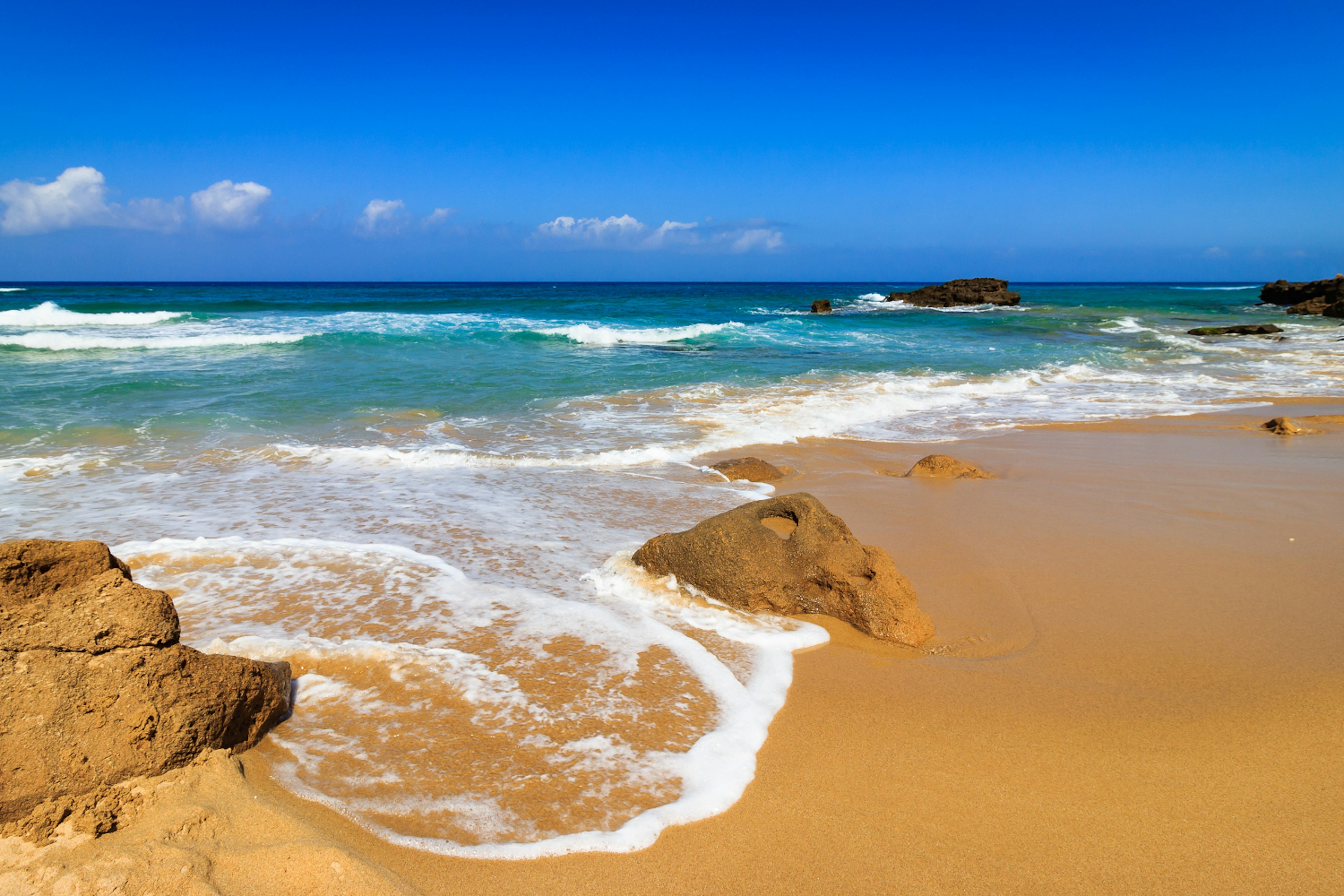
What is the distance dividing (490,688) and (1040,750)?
2026 millimetres

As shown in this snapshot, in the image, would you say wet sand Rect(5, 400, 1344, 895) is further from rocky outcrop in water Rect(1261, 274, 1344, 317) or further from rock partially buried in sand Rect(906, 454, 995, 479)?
rocky outcrop in water Rect(1261, 274, 1344, 317)

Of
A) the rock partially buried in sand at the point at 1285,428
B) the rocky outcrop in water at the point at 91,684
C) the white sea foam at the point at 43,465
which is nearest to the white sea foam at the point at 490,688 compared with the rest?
the rocky outcrop in water at the point at 91,684

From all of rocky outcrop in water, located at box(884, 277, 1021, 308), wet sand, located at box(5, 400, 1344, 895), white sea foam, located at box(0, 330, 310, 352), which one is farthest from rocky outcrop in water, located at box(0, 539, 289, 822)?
rocky outcrop in water, located at box(884, 277, 1021, 308)

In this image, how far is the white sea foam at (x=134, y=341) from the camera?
17.3 metres

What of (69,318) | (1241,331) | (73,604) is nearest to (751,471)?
(73,604)

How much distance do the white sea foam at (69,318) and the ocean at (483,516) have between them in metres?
9.29

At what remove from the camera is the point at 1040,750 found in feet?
8.25

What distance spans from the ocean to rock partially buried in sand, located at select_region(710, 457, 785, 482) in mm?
210

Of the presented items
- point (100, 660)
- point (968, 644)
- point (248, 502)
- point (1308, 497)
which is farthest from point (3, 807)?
point (1308, 497)

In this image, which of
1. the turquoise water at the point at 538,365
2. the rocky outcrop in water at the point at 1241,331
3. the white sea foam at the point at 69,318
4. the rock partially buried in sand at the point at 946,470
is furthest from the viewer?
the white sea foam at the point at 69,318

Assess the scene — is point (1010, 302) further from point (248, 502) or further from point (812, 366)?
point (248, 502)

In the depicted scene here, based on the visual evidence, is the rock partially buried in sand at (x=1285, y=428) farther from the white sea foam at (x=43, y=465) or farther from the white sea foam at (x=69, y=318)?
the white sea foam at (x=69, y=318)

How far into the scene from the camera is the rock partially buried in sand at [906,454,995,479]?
20.2 feet

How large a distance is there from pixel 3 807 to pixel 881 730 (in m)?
2.60
